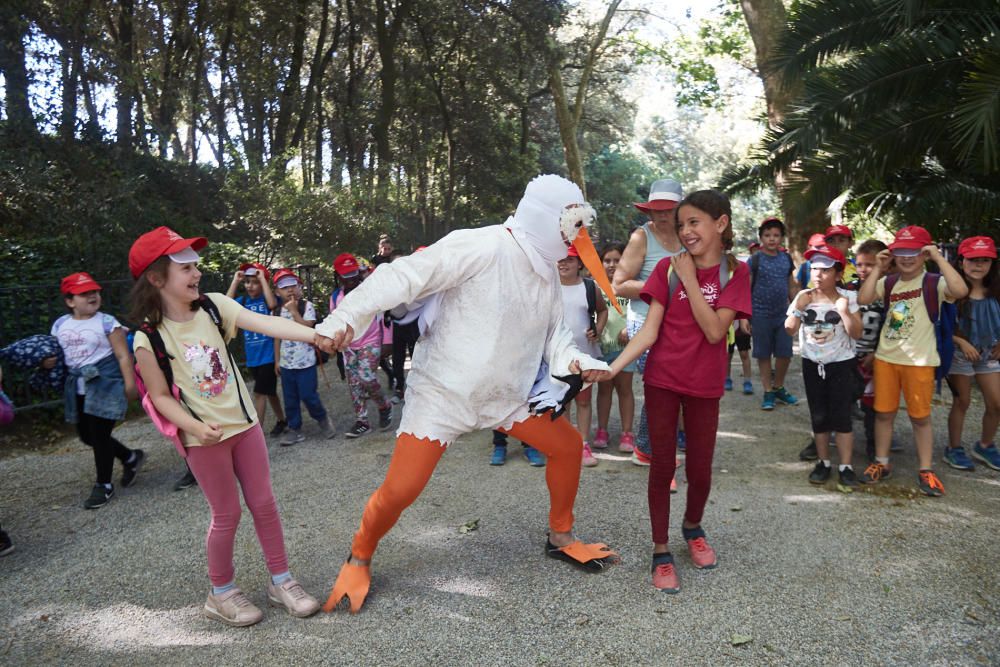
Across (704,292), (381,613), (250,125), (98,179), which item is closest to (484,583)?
(381,613)

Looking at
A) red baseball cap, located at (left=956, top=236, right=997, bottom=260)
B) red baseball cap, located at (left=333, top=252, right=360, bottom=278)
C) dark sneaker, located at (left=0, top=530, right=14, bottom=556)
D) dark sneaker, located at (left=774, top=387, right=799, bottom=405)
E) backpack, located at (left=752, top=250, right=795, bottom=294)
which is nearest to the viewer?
dark sneaker, located at (left=0, top=530, right=14, bottom=556)

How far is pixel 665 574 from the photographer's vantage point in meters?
3.63

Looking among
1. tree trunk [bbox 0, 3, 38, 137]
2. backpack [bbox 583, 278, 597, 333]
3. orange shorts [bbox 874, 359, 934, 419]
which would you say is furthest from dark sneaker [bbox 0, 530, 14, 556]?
tree trunk [bbox 0, 3, 38, 137]

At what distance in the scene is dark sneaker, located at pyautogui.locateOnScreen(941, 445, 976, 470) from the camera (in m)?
5.29

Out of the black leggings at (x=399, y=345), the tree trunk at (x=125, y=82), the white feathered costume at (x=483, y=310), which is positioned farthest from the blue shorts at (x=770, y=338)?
the tree trunk at (x=125, y=82)

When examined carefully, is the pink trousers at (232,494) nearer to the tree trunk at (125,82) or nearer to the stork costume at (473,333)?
the stork costume at (473,333)

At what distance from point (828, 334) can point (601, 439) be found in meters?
2.10

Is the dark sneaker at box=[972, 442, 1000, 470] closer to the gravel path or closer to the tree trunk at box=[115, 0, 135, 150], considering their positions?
the gravel path

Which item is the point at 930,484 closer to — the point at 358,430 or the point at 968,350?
the point at 968,350

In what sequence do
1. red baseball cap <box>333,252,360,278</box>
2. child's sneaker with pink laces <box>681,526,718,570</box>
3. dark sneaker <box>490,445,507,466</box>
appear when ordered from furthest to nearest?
1. red baseball cap <box>333,252,360,278</box>
2. dark sneaker <box>490,445,507,466</box>
3. child's sneaker with pink laces <box>681,526,718,570</box>

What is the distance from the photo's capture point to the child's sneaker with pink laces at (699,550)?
3.83 meters

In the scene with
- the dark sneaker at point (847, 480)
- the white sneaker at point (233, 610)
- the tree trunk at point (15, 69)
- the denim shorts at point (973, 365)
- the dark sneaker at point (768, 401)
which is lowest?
the white sneaker at point (233, 610)

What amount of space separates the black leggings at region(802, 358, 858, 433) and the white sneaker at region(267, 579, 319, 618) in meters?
3.54

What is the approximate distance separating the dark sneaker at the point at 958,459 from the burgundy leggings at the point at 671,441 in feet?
9.12
